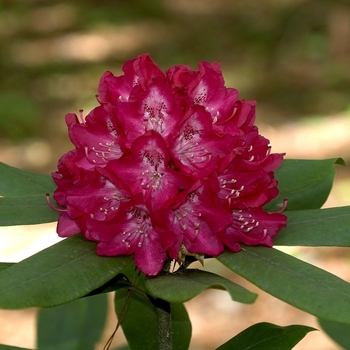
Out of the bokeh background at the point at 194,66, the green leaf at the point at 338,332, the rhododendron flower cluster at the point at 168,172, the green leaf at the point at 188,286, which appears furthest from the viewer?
the bokeh background at the point at 194,66

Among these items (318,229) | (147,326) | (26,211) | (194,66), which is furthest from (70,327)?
(194,66)

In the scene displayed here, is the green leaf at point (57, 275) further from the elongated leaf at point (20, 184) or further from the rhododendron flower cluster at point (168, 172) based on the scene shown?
the elongated leaf at point (20, 184)

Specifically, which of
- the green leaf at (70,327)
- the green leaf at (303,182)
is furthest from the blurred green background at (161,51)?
the green leaf at (303,182)

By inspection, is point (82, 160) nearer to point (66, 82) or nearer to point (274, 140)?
point (274, 140)

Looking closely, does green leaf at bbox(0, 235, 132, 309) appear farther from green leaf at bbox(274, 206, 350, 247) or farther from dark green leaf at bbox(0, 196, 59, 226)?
green leaf at bbox(274, 206, 350, 247)

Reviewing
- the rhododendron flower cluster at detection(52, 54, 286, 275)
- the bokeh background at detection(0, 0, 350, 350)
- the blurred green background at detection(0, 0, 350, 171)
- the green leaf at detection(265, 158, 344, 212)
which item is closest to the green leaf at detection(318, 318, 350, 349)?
the green leaf at detection(265, 158, 344, 212)

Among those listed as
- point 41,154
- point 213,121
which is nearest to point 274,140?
point 41,154
